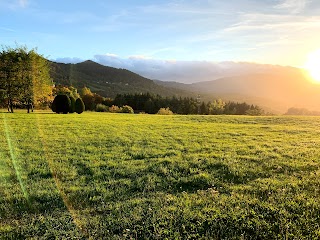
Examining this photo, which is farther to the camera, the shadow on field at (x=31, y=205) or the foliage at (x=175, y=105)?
the foliage at (x=175, y=105)

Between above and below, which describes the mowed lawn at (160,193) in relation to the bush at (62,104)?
below

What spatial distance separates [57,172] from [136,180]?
3.34 metres

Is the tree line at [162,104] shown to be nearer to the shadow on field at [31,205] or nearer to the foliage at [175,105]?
the foliage at [175,105]

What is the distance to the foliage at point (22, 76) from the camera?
146 feet

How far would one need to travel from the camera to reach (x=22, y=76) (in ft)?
150

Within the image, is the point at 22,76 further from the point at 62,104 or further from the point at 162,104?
the point at 162,104

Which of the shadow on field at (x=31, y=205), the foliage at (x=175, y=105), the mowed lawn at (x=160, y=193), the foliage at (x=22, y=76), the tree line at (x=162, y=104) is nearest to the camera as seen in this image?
the mowed lawn at (x=160, y=193)

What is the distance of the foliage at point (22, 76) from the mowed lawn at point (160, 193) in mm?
34834

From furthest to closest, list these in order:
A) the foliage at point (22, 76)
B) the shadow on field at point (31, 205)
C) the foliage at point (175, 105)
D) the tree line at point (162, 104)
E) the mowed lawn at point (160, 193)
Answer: the foliage at point (175, 105) < the tree line at point (162, 104) < the foliage at point (22, 76) < the shadow on field at point (31, 205) < the mowed lawn at point (160, 193)

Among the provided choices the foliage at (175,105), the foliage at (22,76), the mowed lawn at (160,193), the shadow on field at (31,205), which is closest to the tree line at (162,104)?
the foliage at (175,105)

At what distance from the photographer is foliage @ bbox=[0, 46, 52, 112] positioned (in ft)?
146

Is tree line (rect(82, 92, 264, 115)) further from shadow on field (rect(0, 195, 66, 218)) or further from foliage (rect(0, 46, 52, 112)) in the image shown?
shadow on field (rect(0, 195, 66, 218))

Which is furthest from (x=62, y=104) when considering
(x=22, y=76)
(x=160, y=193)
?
(x=160, y=193)

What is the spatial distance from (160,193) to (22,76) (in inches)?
1767
